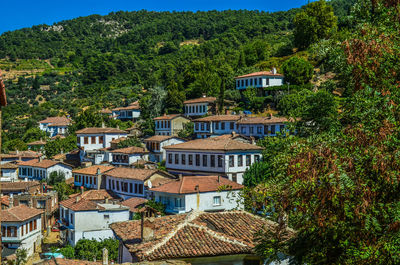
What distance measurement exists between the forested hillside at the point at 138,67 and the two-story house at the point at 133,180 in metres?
22.0

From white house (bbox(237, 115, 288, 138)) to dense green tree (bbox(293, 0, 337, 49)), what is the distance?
3037 centimetres

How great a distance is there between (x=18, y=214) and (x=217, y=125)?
27.9m

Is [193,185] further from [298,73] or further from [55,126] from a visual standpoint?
[55,126]

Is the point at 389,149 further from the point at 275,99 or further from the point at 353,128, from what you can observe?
the point at 275,99

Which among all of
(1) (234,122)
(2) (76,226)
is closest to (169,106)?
(1) (234,122)

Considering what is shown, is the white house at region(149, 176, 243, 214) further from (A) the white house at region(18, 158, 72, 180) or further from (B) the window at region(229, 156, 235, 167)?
(A) the white house at region(18, 158, 72, 180)

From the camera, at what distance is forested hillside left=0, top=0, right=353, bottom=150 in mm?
79125

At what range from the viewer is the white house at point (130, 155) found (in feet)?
190

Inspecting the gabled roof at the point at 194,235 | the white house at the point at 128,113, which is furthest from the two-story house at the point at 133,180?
A: the white house at the point at 128,113

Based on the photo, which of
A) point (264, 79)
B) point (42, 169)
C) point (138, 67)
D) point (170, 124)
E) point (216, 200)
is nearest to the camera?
point (216, 200)

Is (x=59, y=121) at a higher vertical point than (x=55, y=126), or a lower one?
higher

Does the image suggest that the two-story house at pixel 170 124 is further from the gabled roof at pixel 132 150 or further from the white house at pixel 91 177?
the white house at pixel 91 177

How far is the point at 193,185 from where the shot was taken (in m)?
37.5

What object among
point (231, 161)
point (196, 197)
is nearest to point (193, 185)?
point (196, 197)
